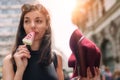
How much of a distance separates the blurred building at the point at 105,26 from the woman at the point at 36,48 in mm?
13677

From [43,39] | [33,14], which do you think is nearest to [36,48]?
[43,39]

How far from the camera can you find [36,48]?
6.04 feet

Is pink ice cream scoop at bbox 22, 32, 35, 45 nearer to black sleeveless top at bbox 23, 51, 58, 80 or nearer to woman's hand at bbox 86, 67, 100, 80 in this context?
black sleeveless top at bbox 23, 51, 58, 80

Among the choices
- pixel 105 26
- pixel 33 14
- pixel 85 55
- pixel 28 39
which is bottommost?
pixel 105 26

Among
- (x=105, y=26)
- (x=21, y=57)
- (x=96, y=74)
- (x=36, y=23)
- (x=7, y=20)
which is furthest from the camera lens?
(x=105, y=26)

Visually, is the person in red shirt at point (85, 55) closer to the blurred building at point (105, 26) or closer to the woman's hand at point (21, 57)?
the woman's hand at point (21, 57)

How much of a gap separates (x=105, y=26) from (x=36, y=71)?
1901cm

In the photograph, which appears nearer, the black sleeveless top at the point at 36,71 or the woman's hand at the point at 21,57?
the woman's hand at the point at 21,57

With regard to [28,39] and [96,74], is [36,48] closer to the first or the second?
[28,39]

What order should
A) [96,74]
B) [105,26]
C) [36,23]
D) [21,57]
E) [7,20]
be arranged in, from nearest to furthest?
[21,57]
[36,23]
[96,74]
[7,20]
[105,26]

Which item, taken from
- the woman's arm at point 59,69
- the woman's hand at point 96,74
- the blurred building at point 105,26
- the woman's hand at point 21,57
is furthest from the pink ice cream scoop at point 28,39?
the blurred building at point 105,26

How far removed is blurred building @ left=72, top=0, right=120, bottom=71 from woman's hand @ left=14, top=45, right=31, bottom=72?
45.4 feet

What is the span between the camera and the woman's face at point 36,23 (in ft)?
5.90

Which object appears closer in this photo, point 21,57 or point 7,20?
point 21,57
